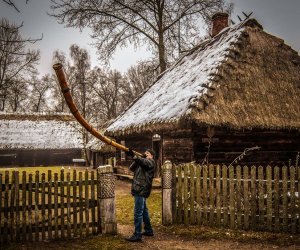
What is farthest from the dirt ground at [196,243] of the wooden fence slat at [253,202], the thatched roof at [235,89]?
the thatched roof at [235,89]

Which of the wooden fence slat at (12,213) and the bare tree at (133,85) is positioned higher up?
the bare tree at (133,85)

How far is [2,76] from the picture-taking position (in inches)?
1382

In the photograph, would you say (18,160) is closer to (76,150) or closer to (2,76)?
(76,150)

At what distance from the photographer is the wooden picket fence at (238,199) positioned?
6.63 m

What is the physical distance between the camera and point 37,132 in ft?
122

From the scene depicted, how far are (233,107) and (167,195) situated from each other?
4821 mm

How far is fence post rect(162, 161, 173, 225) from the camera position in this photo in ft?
24.2

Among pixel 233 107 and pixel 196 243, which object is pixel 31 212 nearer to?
pixel 196 243

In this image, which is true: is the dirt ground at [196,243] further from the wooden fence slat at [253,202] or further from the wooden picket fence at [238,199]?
the wooden picket fence at [238,199]

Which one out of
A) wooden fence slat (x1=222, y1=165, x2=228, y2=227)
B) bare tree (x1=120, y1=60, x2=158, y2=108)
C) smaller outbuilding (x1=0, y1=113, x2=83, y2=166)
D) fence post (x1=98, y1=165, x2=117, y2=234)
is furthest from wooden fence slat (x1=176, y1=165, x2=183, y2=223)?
bare tree (x1=120, y1=60, x2=158, y2=108)

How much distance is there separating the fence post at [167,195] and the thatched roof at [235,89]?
119 inches

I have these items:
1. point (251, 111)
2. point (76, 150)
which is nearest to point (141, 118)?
point (251, 111)

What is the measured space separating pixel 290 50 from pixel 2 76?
1160 inches

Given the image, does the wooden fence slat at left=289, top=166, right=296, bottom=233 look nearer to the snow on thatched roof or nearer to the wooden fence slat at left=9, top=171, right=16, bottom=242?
the wooden fence slat at left=9, top=171, right=16, bottom=242
